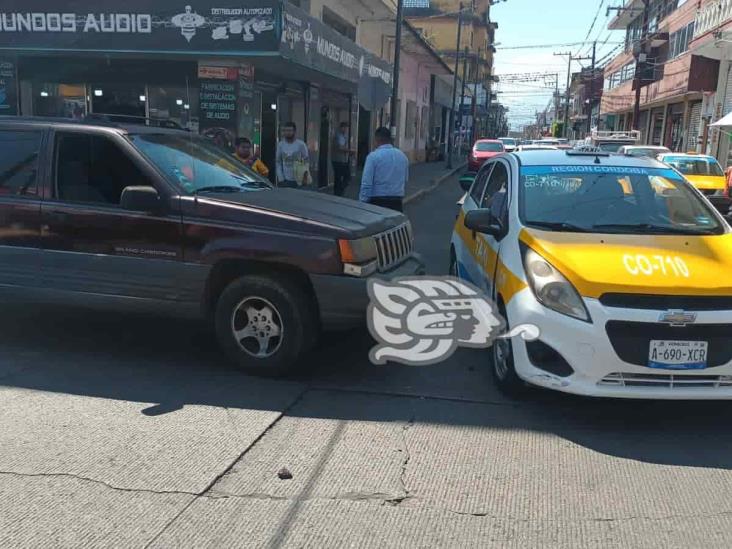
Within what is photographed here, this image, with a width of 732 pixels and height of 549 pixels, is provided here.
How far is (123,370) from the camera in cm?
537

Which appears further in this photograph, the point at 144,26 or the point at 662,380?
the point at 144,26

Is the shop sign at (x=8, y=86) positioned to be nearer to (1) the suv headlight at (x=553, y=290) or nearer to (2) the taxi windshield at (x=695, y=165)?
(1) the suv headlight at (x=553, y=290)

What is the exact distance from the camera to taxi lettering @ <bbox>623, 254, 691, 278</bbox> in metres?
4.39

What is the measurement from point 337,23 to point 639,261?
17356 millimetres

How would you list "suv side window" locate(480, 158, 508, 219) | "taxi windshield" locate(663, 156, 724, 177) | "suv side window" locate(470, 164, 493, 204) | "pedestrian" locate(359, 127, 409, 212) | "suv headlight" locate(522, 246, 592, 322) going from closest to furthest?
"suv headlight" locate(522, 246, 592, 322) < "suv side window" locate(480, 158, 508, 219) < "suv side window" locate(470, 164, 493, 204) < "pedestrian" locate(359, 127, 409, 212) < "taxi windshield" locate(663, 156, 724, 177)

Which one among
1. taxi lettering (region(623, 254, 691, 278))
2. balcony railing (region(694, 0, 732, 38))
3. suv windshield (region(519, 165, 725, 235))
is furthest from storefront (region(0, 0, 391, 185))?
balcony railing (region(694, 0, 732, 38))

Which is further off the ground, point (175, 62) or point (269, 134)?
point (175, 62)

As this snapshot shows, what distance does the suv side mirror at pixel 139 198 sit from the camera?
200 inches

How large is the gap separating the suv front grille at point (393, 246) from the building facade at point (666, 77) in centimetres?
2742

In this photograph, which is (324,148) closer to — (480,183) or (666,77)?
(480,183)

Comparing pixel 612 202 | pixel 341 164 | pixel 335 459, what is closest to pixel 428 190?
pixel 341 164

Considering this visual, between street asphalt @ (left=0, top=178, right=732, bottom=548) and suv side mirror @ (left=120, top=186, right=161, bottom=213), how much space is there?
1298 mm

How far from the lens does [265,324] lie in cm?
523

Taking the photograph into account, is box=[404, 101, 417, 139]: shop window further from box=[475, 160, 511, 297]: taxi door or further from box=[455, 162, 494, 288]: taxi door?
box=[475, 160, 511, 297]: taxi door
